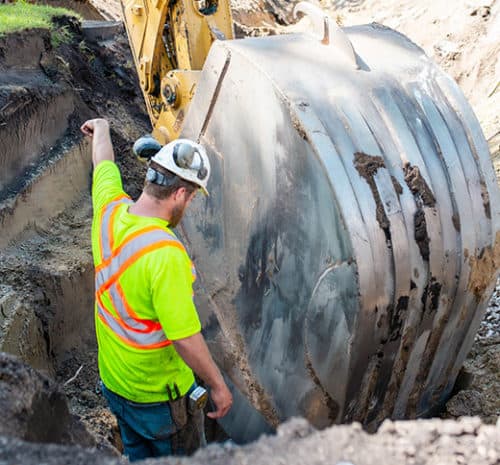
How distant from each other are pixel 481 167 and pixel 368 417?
1.35 meters

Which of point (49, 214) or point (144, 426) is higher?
point (49, 214)

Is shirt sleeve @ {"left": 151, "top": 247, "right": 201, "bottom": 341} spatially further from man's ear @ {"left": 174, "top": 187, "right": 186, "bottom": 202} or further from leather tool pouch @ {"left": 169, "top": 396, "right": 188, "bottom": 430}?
A: leather tool pouch @ {"left": 169, "top": 396, "right": 188, "bottom": 430}

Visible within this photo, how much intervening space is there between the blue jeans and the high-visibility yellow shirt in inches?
2.3

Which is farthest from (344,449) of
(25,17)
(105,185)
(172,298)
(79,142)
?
A: (25,17)

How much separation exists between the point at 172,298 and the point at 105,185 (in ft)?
2.77

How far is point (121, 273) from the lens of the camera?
8.80 ft

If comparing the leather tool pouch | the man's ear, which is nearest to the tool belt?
the leather tool pouch

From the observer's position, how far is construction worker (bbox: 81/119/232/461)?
8.36 ft

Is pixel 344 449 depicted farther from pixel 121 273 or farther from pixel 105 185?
pixel 105 185

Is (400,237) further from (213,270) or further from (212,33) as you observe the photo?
(212,33)

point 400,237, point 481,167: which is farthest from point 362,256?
point 481,167

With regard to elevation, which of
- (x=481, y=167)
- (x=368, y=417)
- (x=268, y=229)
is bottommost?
(x=368, y=417)

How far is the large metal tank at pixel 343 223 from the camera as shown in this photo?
2.91 metres

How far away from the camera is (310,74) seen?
3115mm
